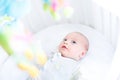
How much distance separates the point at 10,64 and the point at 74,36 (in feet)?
1.15

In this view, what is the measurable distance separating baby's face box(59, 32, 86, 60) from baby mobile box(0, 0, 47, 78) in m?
0.11

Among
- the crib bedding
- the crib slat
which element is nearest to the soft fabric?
the crib bedding

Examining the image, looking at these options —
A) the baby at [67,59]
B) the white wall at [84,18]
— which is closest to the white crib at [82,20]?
the white wall at [84,18]

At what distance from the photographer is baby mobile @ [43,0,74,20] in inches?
59.4

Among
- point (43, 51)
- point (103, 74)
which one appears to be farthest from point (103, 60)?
point (43, 51)

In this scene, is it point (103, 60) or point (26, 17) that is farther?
point (26, 17)

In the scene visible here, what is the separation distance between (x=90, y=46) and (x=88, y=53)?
4cm

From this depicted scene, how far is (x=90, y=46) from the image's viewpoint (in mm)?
1642

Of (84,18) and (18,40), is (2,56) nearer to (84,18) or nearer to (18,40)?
(18,40)

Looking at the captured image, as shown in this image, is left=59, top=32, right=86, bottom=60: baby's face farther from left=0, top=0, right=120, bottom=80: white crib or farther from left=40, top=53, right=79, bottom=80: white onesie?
left=0, top=0, right=120, bottom=80: white crib

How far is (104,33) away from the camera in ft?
5.50

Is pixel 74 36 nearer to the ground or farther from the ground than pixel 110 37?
nearer to the ground

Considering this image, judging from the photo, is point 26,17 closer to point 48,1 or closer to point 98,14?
point 48,1

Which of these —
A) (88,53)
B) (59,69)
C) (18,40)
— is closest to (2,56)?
(18,40)
